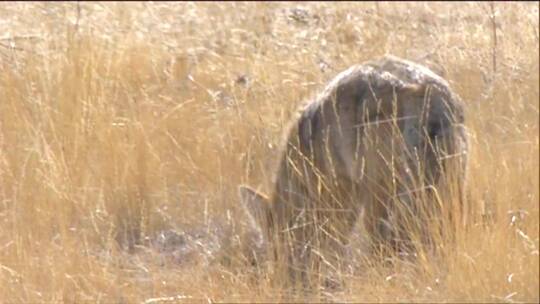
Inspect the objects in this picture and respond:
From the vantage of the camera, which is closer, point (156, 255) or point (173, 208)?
point (156, 255)

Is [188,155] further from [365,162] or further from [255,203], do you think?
[365,162]

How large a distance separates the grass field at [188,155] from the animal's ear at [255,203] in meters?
0.12

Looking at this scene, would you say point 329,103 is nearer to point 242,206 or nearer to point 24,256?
point 242,206

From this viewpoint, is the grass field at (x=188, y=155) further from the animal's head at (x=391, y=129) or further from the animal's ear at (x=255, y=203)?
the animal's head at (x=391, y=129)

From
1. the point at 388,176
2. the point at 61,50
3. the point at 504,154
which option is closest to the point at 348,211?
the point at 388,176

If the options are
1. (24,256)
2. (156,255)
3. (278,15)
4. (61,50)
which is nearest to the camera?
(24,256)

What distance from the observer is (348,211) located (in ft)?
18.1

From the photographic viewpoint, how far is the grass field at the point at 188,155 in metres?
5.11

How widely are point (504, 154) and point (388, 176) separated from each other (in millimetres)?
1096

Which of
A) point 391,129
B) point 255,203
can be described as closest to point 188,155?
point 255,203

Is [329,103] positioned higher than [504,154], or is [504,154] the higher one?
[329,103]

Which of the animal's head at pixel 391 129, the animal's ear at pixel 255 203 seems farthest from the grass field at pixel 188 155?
the animal's head at pixel 391 129

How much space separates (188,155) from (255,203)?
35.2 inches

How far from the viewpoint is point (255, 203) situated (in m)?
5.52
